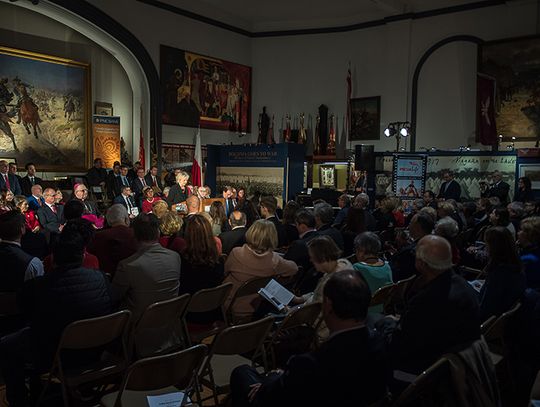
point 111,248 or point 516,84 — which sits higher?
point 516,84

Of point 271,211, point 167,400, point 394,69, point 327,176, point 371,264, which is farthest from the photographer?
point 327,176

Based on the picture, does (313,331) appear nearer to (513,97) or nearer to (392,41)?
(513,97)

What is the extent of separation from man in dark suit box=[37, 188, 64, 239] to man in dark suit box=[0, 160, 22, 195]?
10.2ft

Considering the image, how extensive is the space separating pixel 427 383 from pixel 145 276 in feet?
6.92

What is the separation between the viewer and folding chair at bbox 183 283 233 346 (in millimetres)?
3723

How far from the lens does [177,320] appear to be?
3738mm

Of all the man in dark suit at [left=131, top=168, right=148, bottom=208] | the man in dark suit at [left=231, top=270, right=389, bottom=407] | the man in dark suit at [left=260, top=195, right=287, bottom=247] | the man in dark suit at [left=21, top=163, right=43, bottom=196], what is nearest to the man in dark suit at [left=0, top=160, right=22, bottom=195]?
the man in dark suit at [left=21, top=163, right=43, bottom=196]

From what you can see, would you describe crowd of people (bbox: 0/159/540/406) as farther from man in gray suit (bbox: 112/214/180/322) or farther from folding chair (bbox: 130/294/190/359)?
folding chair (bbox: 130/294/190/359)

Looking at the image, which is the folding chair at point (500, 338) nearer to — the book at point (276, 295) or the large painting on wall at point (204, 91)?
the book at point (276, 295)

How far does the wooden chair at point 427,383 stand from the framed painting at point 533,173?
34.6 ft

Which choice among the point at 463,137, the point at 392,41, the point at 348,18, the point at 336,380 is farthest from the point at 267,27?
the point at 336,380

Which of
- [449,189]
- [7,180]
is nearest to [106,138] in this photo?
[7,180]

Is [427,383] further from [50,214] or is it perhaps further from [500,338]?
[50,214]

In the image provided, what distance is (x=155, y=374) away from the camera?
246 cm
